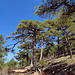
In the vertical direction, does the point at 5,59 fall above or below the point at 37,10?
below

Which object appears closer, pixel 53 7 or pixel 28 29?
pixel 53 7

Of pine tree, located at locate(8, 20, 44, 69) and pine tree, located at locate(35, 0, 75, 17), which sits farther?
pine tree, located at locate(8, 20, 44, 69)

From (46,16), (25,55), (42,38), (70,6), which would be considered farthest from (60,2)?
(25,55)

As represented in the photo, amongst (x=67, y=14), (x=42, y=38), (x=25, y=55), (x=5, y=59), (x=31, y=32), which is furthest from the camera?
(x=25, y=55)

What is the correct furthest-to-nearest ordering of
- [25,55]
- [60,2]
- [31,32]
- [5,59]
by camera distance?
[25,55] < [5,59] < [31,32] < [60,2]

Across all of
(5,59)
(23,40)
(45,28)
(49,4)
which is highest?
(45,28)

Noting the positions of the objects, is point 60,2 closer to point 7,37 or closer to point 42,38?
point 42,38

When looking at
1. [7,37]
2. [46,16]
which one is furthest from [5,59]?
[46,16]

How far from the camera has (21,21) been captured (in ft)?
46.2

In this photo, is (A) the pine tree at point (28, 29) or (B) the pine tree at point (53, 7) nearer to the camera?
(B) the pine tree at point (53, 7)

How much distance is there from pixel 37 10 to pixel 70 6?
7.60ft

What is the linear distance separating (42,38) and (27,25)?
288cm

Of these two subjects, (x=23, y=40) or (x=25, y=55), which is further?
(x=25, y=55)

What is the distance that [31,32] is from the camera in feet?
46.1
